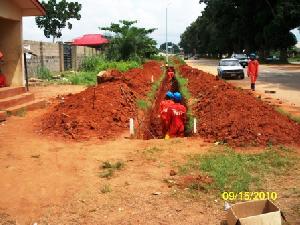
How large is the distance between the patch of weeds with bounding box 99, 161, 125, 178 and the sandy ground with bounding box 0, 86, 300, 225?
0.10 m

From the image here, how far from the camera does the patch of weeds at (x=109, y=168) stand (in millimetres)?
6838

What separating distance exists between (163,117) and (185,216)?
221 inches

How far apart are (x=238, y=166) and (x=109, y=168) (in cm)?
212

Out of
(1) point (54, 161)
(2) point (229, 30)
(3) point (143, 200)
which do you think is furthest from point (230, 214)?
(2) point (229, 30)

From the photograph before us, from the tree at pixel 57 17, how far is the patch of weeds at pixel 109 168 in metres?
68.3

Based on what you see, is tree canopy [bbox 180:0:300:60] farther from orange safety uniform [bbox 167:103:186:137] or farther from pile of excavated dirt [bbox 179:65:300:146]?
orange safety uniform [bbox 167:103:186:137]

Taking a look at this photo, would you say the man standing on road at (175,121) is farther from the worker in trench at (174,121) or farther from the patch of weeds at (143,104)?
the patch of weeds at (143,104)

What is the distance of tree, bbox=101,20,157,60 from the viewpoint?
114 ft

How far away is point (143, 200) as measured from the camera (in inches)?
231

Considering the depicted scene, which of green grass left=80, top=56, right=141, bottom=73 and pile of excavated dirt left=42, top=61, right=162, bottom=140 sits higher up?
green grass left=80, top=56, right=141, bottom=73

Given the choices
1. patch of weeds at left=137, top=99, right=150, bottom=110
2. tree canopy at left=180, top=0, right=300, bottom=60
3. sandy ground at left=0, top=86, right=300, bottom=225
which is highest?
tree canopy at left=180, top=0, right=300, bottom=60

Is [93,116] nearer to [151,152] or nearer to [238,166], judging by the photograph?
[151,152]

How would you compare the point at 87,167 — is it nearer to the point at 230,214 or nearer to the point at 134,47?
the point at 230,214

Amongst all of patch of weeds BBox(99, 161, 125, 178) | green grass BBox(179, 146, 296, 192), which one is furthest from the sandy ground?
green grass BBox(179, 146, 296, 192)
